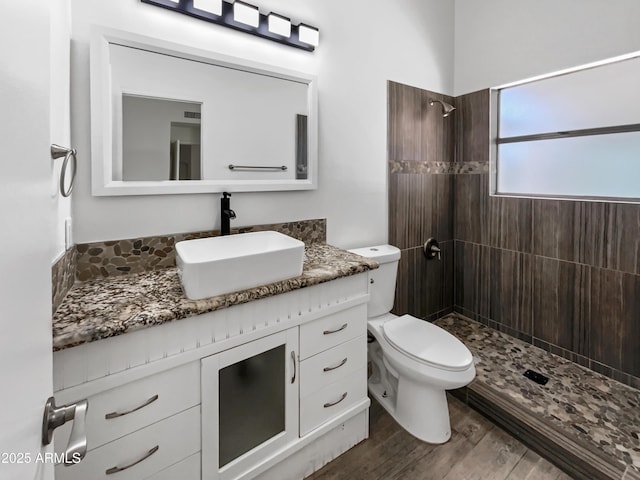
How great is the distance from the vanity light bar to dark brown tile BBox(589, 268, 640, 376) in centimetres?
228

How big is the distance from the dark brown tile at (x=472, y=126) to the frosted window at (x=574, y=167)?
0.17 metres

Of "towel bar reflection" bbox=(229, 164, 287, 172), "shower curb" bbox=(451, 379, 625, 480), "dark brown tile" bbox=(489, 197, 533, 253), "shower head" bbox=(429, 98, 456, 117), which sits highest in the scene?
"shower head" bbox=(429, 98, 456, 117)

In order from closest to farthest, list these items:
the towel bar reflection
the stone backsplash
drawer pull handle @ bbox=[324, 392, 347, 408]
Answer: the stone backsplash < drawer pull handle @ bbox=[324, 392, 347, 408] < the towel bar reflection

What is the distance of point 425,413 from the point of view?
171 centimetres

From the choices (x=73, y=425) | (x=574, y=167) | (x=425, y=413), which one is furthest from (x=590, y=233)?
(x=73, y=425)

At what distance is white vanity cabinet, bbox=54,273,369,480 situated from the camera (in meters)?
0.98

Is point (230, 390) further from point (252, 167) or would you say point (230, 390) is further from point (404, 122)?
point (404, 122)

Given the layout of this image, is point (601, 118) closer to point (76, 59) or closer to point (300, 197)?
point (300, 197)

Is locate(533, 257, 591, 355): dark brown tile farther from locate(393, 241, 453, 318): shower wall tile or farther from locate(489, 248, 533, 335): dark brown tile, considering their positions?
locate(393, 241, 453, 318): shower wall tile

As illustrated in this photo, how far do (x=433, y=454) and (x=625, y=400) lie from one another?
47.2 inches

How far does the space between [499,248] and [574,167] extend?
0.73 m

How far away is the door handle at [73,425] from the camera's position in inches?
19.6

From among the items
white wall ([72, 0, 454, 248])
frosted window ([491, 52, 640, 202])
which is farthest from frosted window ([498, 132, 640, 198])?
white wall ([72, 0, 454, 248])

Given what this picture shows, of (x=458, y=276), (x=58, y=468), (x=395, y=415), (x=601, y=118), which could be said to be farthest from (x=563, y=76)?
(x=58, y=468)
